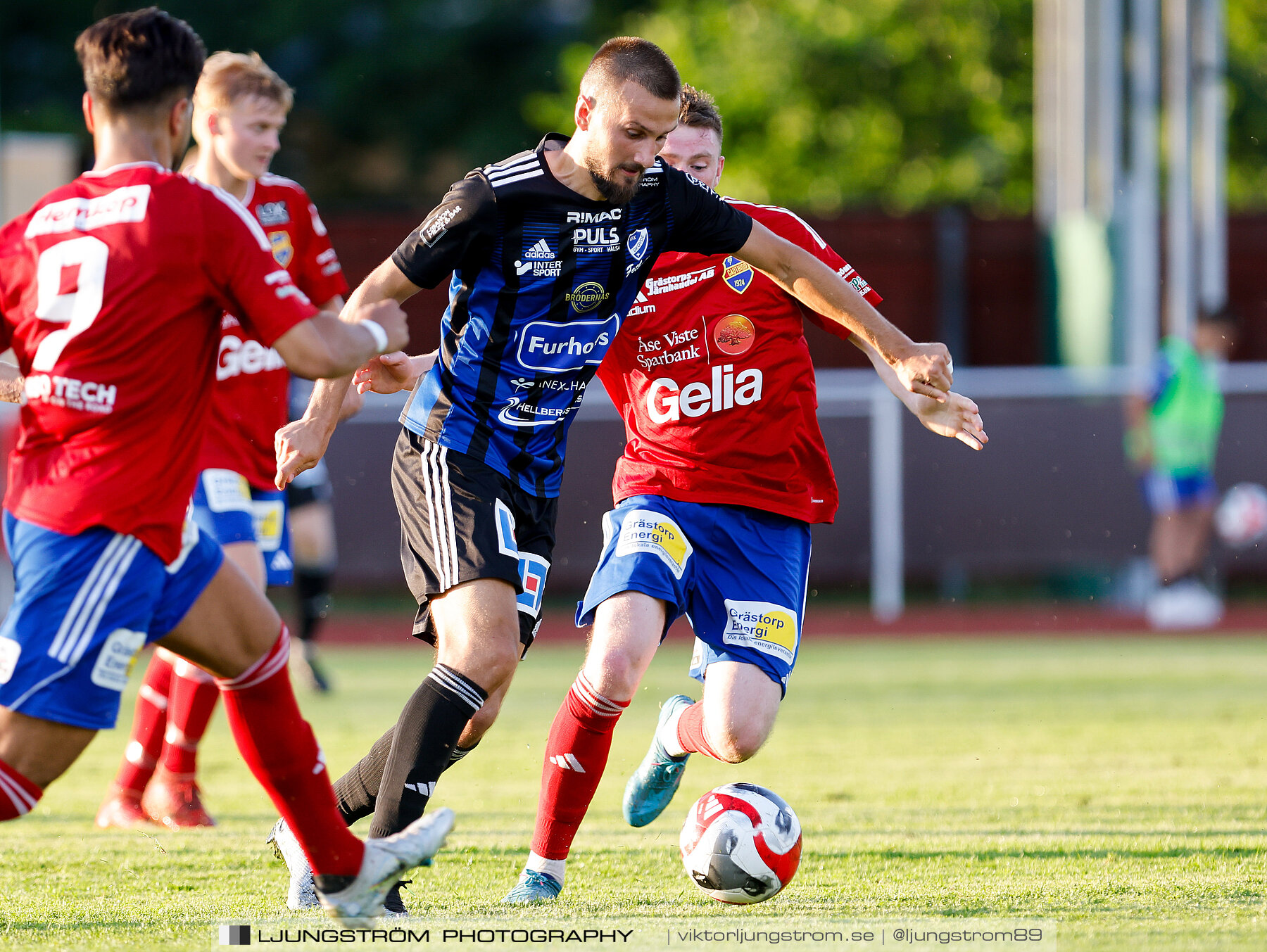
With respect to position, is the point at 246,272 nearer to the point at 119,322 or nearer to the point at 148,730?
the point at 119,322

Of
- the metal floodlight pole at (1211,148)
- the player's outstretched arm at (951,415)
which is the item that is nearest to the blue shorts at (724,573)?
the player's outstretched arm at (951,415)

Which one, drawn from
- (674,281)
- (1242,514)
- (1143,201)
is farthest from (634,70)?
(1143,201)

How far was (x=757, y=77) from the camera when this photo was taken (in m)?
25.8

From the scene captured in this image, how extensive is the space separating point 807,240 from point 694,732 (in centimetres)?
154

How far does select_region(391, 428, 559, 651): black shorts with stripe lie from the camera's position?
4.17 m

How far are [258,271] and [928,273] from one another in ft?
48.6

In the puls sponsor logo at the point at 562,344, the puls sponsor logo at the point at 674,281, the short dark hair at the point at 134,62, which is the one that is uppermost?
the short dark hair at the point at 134,62

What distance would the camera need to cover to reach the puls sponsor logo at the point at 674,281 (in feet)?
16.4

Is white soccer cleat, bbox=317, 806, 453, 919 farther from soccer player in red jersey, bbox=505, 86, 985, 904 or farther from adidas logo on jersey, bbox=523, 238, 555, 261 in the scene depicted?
adidas logo on jersey, bbox=523, 238, 555, 261

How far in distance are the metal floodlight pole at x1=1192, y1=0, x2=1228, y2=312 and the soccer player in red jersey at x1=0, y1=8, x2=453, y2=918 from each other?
14.2 m

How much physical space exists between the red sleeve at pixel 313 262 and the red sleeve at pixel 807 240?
1814 mm

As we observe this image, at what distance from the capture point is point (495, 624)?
4125 mm

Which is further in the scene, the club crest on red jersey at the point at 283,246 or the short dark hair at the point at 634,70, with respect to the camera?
the club crest on red jersey at the point at 283,246

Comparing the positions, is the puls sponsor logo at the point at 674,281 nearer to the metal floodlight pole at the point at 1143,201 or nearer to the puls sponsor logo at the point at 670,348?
the puls sponsor logo at the point at 670,348
